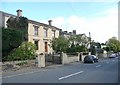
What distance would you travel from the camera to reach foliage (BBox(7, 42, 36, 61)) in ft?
102

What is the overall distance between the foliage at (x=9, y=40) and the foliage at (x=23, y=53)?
3.12 ft

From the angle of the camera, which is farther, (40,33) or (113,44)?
(113,44)

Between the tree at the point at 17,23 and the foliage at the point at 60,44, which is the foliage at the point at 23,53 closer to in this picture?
the tree at the point at 17,23

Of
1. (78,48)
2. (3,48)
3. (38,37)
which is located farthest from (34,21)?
(3,48)

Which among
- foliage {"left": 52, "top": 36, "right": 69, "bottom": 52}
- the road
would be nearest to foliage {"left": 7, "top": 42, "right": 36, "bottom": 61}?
the road

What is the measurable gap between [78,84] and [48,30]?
45241mm

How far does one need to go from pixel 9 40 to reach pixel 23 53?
390 centimetres

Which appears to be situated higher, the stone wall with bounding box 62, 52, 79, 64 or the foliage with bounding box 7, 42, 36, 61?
the foliage with bounding box 7, 42, 36, 61

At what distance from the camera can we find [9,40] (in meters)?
29.3

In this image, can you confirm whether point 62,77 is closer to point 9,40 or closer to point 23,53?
point 9,40

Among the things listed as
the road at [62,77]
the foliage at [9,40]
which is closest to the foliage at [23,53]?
the foliage at [9,40]

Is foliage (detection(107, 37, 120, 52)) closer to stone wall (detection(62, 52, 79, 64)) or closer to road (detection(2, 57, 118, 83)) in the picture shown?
stone wall (detection(62, 52, 79, 64))

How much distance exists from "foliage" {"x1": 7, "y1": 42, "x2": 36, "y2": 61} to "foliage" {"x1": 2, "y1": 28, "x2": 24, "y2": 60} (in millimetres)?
951

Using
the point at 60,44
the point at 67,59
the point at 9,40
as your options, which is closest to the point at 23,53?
the point at 9,40
